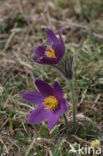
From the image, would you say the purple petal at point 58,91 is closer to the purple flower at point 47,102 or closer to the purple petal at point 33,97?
the purple flower at point 47,102

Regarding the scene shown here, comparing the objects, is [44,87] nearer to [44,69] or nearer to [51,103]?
[51,103]

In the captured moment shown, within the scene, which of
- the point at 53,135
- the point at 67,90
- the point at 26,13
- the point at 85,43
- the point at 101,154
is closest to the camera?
the point at 101,154

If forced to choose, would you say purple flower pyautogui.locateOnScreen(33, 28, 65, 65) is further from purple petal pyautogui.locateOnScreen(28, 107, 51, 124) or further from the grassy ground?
the grassy ground

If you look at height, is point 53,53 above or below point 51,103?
above

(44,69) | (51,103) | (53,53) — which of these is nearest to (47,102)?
(51,103)

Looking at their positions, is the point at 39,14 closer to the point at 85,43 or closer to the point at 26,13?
the point at 26,13

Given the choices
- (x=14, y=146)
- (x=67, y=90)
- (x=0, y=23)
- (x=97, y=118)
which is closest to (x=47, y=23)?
(x=0, y=23)
